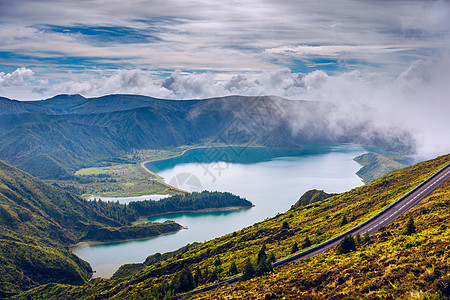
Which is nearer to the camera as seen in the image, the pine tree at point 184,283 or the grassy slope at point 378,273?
the grassy slope at point 378,273

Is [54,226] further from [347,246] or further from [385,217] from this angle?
[347,246]

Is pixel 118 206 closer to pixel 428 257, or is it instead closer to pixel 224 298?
pixel 224 298

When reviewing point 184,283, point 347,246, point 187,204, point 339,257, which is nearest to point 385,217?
point 347,246

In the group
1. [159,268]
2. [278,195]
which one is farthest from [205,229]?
[159,268]

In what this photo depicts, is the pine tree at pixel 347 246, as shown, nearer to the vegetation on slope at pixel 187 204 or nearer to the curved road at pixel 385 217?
the curved road at pixel 385 217

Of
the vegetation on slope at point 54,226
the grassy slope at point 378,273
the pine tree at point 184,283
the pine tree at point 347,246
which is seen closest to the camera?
the grassy slope at point 378,273

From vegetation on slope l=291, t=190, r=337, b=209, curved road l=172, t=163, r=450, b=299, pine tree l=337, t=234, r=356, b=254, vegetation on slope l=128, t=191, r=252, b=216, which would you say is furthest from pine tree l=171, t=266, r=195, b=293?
vegetation on slope l=128, t=191, r=252, b=216

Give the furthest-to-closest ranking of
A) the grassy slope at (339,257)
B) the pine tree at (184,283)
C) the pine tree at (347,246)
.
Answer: the pine tree at (184,283) → the pine tree at (347,246) → the grassy slope at (339,257)

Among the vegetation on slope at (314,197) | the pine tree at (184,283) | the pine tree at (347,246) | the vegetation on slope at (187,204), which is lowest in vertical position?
the pine tree at (184,283)

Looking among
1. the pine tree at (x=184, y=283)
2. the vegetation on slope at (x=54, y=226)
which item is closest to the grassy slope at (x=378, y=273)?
the pine tree at (x=184, y=283)
